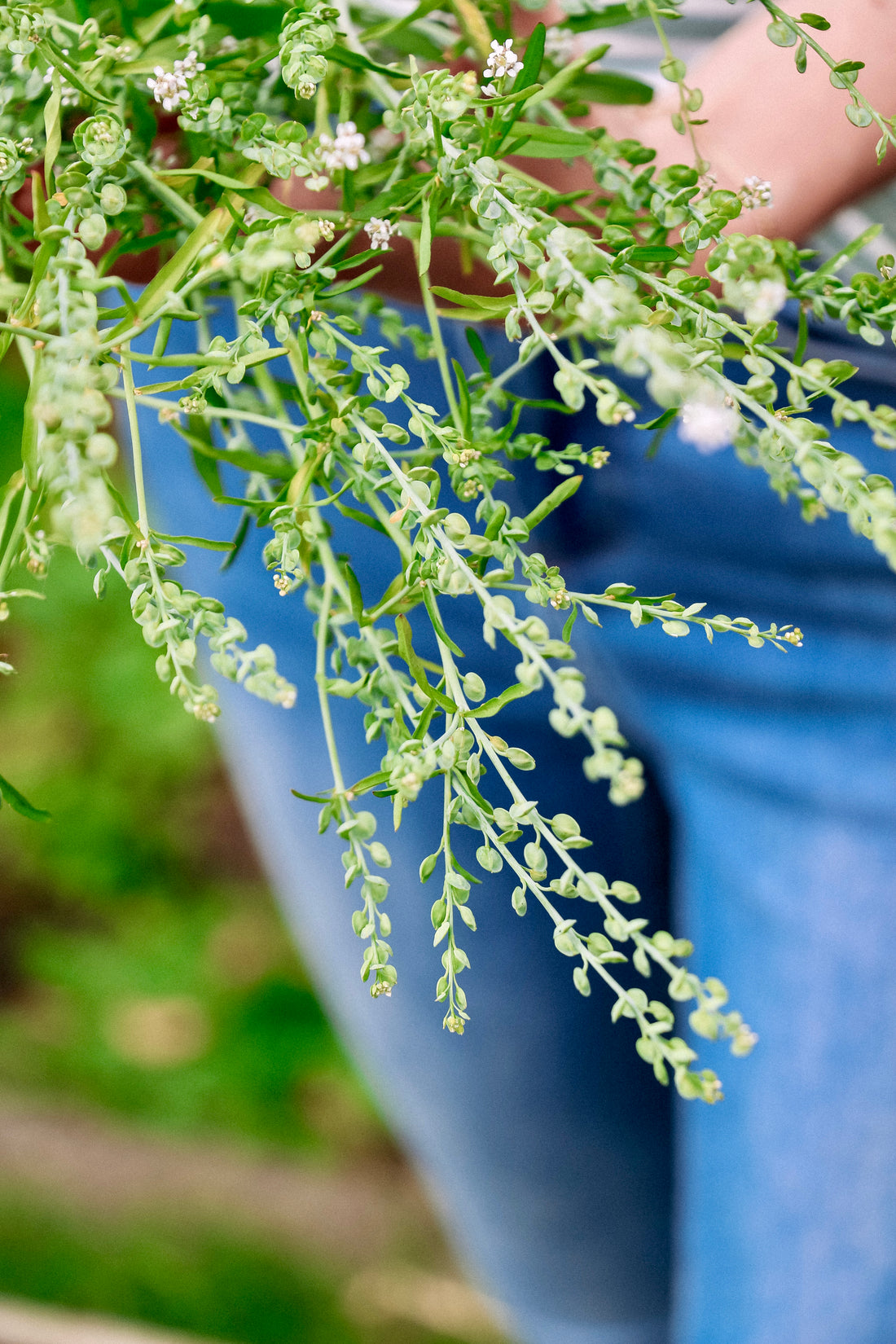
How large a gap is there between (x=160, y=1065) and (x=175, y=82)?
149 centimetres

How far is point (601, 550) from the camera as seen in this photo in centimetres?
60

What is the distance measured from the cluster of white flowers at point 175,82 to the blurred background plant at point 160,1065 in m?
1.33

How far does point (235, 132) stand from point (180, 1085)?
147cm

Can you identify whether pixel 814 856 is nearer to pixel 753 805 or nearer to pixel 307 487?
pixel 753 805

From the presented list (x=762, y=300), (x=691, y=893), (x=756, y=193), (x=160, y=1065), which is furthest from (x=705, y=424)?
(x=160, y=1065)

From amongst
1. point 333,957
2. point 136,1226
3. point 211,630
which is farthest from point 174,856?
point 211,630

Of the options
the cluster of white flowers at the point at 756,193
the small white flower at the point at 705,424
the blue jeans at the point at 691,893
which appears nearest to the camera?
the small white flower at the point at 705,424

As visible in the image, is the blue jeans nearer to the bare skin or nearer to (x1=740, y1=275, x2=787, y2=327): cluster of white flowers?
the bare skin

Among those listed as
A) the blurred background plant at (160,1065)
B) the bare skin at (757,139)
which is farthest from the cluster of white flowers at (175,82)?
the blurred background plant at (160,1065)

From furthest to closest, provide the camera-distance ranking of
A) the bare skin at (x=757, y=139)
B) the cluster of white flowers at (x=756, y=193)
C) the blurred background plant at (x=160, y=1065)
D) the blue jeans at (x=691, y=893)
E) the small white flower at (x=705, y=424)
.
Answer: the blurred background plant at (x=160, y=1065)
the blue jeans at (x=691, y=893)
the bare skin at (x=757, y=139)
the cluster of white flowers at (x=756, y=193)
the small white flower at (x=705, y=424)

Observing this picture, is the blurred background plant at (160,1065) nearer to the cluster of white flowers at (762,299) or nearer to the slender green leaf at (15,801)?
the slender green leaf at (15,801)

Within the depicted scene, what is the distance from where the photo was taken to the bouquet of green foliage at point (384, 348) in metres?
0.26

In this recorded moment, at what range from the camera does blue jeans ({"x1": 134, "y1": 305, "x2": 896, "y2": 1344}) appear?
556 mm

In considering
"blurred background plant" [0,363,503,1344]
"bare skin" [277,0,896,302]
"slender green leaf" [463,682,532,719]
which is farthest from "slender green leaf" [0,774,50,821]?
"blurred background plant" [0,363,503,1344]
